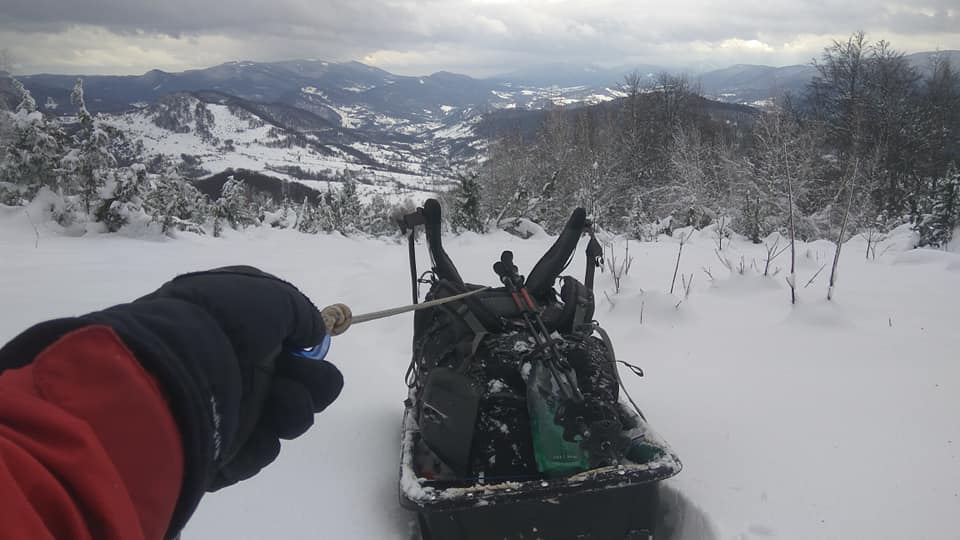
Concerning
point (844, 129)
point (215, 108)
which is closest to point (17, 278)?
point (844, 129)

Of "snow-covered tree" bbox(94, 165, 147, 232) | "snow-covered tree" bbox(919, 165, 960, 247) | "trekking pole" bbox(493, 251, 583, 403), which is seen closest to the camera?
"trekking pole" bbox(493, 251, 583, 403)

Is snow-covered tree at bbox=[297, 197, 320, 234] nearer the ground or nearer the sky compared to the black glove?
nearer the ground

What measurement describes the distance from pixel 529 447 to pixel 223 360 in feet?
3.79

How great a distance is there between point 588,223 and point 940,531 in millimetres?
1708

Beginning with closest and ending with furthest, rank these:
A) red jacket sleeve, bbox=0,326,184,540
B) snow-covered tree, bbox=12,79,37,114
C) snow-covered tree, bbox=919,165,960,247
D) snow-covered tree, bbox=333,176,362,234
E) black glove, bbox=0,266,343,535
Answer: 1. red jacket sleeve, bbox=0,326,184,540
2. black glove, bbox=0,266,343,535
3. snow-covered tree, bbox=919,165,960,247
4. snow-covered tree, bbox=12,79,37,114
5. snow-covered tree, bbox=333,176,362,234

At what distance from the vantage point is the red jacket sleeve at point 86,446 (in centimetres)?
52

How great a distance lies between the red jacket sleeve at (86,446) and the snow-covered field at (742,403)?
1295mm

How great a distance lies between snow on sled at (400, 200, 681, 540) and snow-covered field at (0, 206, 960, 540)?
287mm

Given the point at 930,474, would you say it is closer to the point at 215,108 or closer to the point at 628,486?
the point at 628,486

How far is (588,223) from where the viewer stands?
8.68 feet

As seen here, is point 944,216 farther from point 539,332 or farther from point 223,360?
point 223,360

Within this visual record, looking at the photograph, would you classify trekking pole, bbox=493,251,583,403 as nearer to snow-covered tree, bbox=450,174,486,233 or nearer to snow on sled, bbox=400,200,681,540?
snow on sled, bbox=400,200,681,540

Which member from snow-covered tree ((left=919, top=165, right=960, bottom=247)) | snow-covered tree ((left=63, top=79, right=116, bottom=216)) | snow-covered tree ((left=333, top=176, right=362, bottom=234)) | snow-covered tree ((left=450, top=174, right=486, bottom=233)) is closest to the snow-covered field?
snow-covered tree ((left=63, top=79, right=116, bottom=216))

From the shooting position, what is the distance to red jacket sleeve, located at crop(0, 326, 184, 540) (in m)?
0.52
